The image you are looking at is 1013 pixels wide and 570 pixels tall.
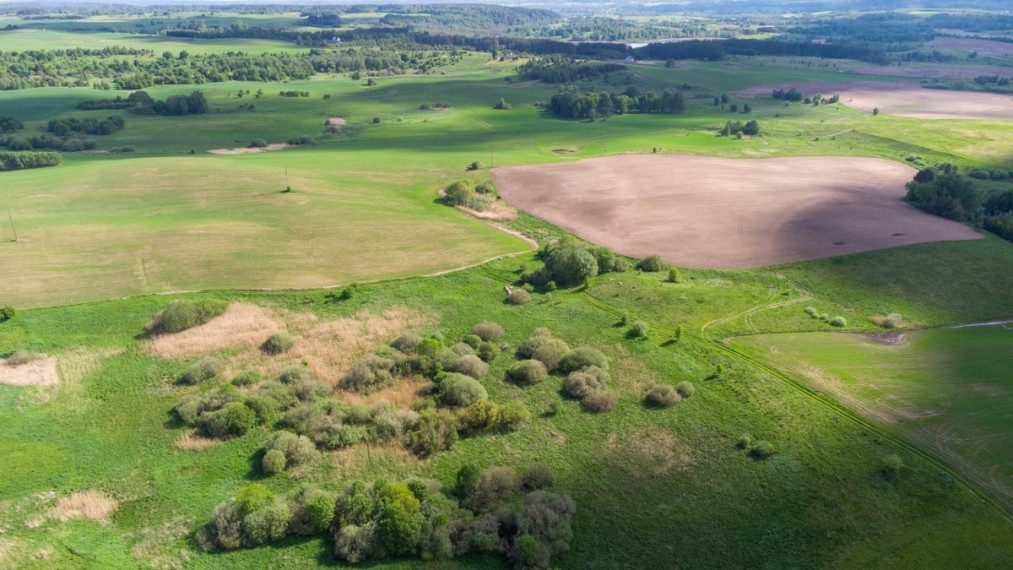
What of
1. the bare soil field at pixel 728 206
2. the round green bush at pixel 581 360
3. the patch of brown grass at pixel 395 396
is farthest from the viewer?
the bare soil field at pixel 728 206

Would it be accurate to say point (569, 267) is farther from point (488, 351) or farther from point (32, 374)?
point (32, 374)

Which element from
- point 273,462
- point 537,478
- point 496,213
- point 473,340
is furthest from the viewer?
point 496,213

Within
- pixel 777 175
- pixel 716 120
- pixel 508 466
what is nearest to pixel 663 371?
pixel 508 466

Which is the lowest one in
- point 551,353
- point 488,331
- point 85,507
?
point 85,507

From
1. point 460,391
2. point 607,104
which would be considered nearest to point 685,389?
point 460,391

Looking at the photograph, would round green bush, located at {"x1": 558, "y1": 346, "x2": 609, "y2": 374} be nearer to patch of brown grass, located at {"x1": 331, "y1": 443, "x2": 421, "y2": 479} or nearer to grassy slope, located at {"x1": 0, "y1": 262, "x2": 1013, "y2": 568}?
grassy slope, located at {"x1": 0, "y1": 262, "x2": 1013, "y2": 568}

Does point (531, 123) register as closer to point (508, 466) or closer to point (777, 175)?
point (777, 175)

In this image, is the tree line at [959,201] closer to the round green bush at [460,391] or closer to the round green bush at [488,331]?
the round green bush at [488,331]

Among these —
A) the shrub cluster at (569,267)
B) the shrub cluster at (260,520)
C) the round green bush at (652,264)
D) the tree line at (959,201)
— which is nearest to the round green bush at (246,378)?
the shrub cluster at (260,520)
